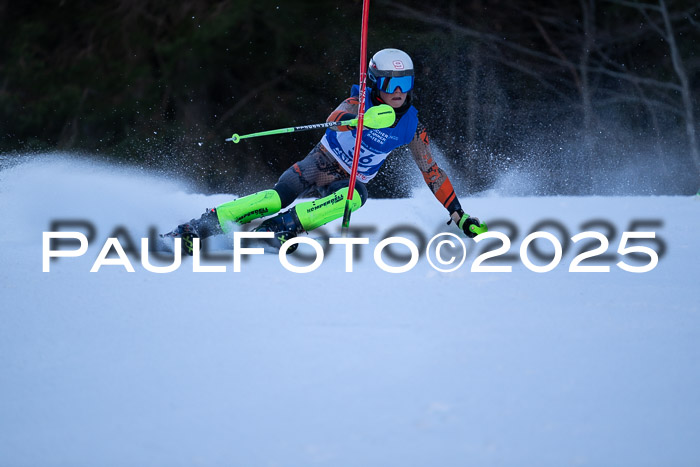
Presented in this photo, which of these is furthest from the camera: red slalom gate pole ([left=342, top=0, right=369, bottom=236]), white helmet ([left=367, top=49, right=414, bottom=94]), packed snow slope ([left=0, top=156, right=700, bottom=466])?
white helmet ([left=367, top=49, right=414, bottom=94])

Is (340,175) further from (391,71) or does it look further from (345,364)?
(345,364)

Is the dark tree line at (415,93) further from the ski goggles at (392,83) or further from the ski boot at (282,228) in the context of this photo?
the ski boot at (282,228)

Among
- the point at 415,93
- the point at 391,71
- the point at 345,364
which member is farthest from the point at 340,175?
the point at 415,93

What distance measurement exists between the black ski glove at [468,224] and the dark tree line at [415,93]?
19.1ft

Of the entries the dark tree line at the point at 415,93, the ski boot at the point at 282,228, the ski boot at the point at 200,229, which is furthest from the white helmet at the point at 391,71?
the dark tree line at the point at 415,93

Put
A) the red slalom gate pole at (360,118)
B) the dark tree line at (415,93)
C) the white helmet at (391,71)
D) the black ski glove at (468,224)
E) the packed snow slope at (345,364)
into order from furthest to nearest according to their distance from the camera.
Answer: the dark tree line at (415,93)
the black ski glove at (468,224)
the white helmet at (391,71)
the red slalom gate pole at (360,118)
the packed snow slope at (345,364)

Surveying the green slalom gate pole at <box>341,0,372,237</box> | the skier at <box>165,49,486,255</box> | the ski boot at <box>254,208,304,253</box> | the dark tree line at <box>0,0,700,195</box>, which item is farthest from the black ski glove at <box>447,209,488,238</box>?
the dark tree line at <box>0,0,700,195</box>

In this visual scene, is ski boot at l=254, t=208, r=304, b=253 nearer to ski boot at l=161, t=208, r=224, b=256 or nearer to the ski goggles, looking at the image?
ski boot at l=161, t=208, r=224, b=256

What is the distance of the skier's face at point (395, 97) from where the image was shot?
12.9 ft

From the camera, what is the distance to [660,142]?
10.2 m

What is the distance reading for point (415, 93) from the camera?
10.1 meters

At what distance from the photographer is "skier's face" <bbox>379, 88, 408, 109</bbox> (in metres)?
3.92

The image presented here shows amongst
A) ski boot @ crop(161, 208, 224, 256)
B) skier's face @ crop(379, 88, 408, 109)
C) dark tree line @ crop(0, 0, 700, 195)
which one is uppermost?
dark tree line @ crop(0, 0, 700, 195)

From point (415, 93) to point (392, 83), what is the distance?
6.29m
